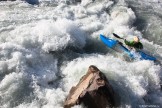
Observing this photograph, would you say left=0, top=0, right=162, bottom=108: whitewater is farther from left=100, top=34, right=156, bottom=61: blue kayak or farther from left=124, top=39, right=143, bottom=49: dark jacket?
left=124, top=39, right=143, bottom=49: dark jacket

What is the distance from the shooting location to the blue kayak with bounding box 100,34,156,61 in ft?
37.0

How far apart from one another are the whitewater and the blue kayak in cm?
25

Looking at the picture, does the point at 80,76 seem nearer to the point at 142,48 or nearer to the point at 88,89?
the point at 88,89

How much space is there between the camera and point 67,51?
1134 cm

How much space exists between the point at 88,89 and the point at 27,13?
7279 millimetres

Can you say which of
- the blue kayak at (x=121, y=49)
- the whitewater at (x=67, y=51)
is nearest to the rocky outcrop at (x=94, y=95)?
the whitewater at (x=67, y=51)

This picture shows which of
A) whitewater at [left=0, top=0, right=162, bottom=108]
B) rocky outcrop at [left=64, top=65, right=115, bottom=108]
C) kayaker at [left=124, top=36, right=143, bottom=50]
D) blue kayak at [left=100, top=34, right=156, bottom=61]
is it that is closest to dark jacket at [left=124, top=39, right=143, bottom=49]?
kayaker at [left=124, top=36, right=143, bottom=50]

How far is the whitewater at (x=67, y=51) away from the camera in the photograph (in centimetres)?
902

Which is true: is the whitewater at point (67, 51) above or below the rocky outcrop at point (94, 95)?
below

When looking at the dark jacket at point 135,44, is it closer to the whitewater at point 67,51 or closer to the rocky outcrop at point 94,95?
the whitewater at point 67,51

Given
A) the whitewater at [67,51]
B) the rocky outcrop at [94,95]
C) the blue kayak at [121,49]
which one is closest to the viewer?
the rocky outcrop at [94,95]

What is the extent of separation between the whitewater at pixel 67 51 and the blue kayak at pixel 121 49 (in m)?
0.25

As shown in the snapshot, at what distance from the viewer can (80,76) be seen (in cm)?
984

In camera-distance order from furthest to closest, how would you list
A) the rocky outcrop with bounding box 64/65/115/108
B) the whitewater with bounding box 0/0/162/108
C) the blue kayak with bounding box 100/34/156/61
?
the blue kayak with bounding box 100/34/156/61 → the whitewater with bounding box 0/0/162/108 → the rocky outcrop with bounding box 64/65/115/108
